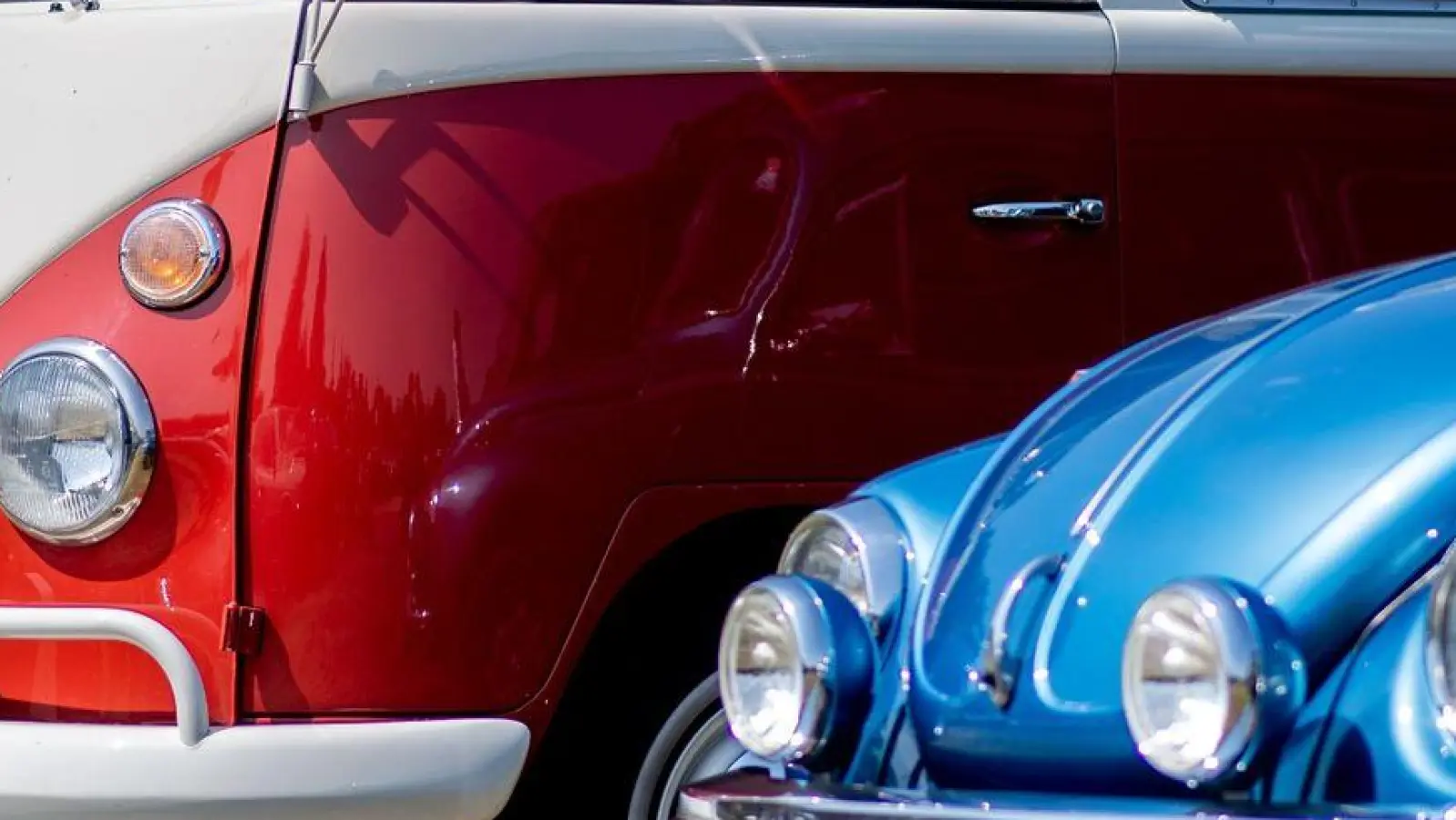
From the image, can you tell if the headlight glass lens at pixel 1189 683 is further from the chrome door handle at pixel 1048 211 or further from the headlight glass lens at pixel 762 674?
the chrome door handle at pixel 1048 211

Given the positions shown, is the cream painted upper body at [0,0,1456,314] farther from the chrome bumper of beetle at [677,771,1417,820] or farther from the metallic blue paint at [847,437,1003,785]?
the chrome bumper of beetle at [677,771,1417,820]

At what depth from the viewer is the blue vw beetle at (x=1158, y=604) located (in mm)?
1637

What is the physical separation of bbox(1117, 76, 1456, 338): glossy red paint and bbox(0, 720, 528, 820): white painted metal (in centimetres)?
133

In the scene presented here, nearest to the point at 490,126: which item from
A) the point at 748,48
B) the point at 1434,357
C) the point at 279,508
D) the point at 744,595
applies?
the point at 748,48

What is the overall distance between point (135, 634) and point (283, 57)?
2.80 feet

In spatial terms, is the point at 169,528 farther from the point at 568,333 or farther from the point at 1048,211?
the point at 1048,211

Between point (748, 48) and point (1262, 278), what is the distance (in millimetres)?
962

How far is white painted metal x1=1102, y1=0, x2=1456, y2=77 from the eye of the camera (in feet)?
11.3

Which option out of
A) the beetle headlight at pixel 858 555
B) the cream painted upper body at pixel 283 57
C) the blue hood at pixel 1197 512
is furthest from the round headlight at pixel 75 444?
the blue hood at pixel 1197 512

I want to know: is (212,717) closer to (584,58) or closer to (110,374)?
(110,374)

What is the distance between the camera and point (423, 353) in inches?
118

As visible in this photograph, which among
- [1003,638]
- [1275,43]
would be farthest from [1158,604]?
[1275,43]

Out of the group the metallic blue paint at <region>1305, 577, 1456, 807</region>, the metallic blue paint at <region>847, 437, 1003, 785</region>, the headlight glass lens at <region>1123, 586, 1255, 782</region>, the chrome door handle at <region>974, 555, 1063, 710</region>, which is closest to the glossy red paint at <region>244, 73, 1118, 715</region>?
the metallic blue paint at <region>847, 437, 1003, 785</region>

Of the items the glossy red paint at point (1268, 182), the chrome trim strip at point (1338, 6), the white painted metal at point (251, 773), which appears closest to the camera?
the white painted metal at point (251, 773)
